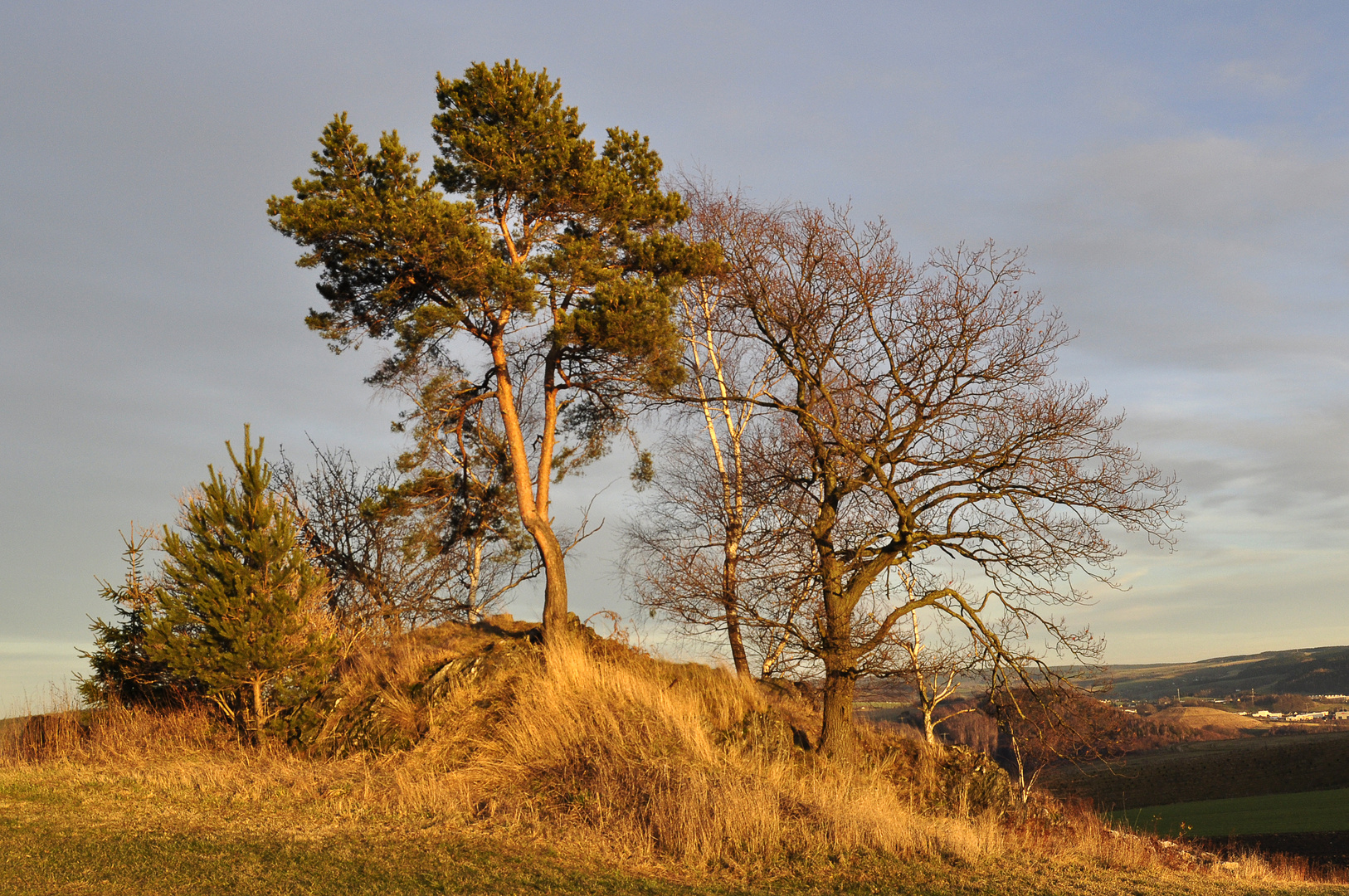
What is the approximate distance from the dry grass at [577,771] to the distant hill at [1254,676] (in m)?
128

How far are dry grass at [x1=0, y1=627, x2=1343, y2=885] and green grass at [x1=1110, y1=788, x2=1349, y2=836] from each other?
21.3 m

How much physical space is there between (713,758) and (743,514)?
25.8 feet

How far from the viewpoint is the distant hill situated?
142250mm

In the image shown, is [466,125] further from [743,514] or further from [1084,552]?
[1084,552]

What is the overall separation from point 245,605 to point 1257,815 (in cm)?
Result: 4254

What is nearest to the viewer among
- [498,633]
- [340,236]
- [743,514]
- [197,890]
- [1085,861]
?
[197,890]

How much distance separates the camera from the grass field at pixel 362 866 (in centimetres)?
689

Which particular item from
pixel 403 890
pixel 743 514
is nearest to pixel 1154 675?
pixel 743 514

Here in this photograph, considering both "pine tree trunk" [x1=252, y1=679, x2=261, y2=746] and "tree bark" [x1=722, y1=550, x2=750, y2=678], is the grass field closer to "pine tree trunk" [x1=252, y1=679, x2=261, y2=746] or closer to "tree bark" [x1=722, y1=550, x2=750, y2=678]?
"pine tree trunk" [x1=252, y1=679, x2=261, y2=746]

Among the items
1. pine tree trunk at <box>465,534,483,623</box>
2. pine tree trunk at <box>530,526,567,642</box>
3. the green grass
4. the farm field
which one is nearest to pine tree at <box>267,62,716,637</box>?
pine tree trunk at <box>530,526,567,642</box>

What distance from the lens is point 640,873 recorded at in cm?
794

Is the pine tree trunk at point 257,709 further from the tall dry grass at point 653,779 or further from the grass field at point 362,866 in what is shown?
the grass field at point 362,866

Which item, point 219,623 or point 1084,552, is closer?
point 219,623

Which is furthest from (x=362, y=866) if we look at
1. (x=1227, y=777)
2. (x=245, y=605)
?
(x=1227, y=777)
